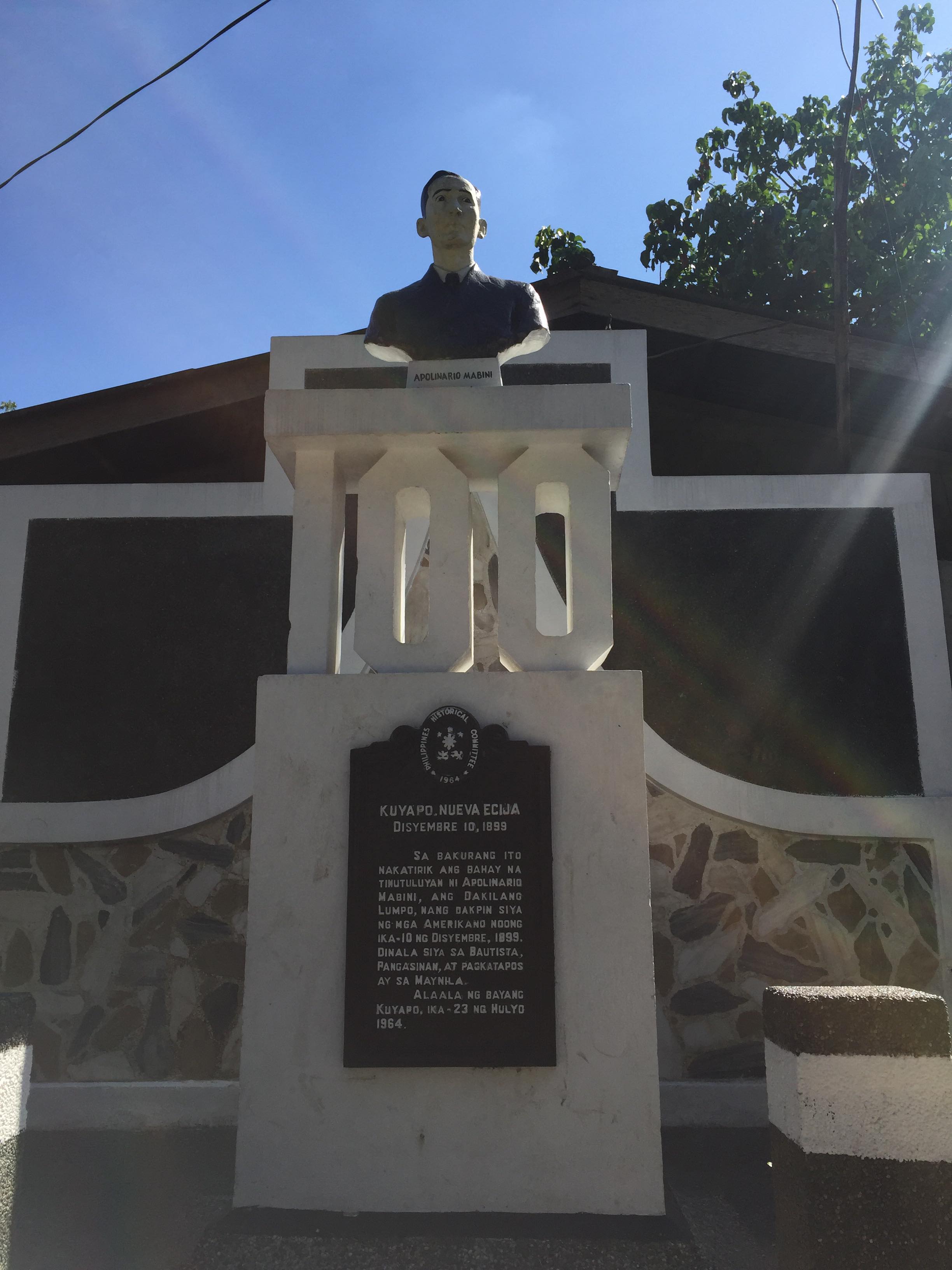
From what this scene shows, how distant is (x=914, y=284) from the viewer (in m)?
15.3

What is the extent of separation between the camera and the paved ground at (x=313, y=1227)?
332cm

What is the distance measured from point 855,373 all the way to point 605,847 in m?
4.92

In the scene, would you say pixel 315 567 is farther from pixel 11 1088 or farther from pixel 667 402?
pixel 667 402

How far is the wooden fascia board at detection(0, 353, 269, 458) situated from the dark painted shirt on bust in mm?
2805

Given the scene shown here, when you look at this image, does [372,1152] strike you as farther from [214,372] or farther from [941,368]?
[941,368]

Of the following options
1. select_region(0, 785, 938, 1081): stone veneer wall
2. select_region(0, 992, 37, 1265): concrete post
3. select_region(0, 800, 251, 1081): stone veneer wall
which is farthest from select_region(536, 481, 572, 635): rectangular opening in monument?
select_region(0, 992, 37, 1265): concrete post

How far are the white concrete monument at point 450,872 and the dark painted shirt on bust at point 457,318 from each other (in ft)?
1.36

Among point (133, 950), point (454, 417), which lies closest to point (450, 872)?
point (454, 417)

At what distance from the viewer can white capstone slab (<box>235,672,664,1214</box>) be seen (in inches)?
141

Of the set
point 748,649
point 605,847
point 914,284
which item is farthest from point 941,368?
point 914,284

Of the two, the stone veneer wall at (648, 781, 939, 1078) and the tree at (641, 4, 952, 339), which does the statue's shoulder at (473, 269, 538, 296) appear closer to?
the stone veneer wall at (648, 781, 939, 1078)

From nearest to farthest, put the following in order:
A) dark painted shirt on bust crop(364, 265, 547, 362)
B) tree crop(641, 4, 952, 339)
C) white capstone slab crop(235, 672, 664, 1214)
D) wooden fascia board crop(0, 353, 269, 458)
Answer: white capstone slab crop(235, 672, 664, 1214)
dark painted shirt on bust crop(364, 265, 547, 362)
wooden fascia board crop(0, 353, 269, 458)
tree crop(641, 4, 952, 339)

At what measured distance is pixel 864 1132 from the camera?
8.94ft

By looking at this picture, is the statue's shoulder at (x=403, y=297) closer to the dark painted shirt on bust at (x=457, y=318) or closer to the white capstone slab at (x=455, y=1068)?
the dark painted shirt on bust at (x=457, y=318)
